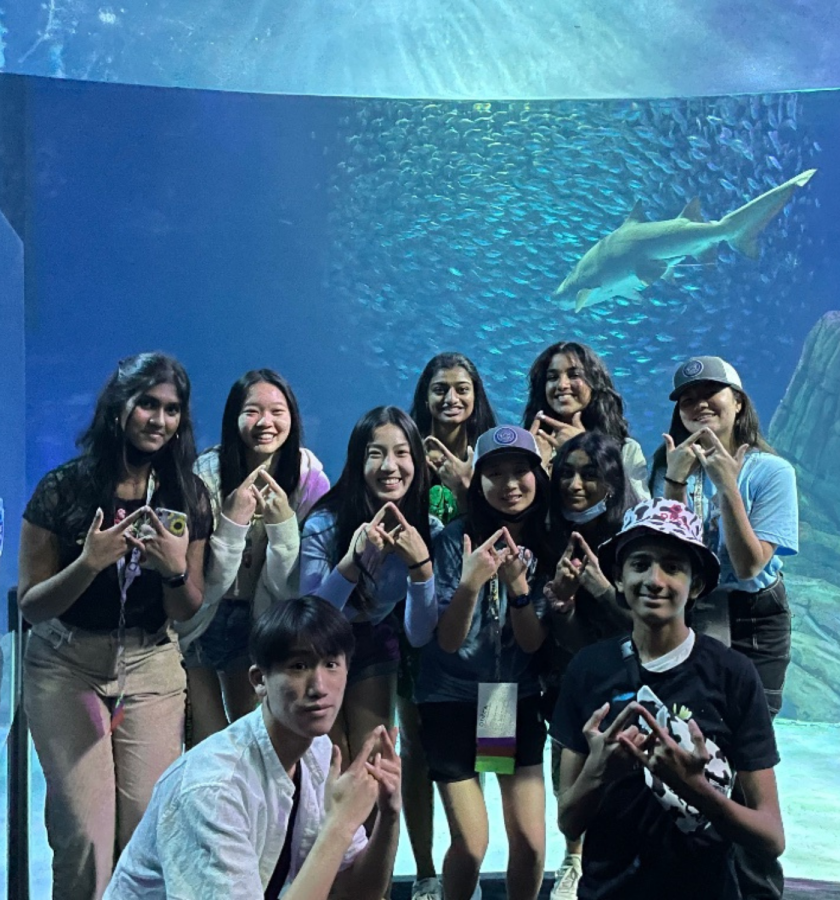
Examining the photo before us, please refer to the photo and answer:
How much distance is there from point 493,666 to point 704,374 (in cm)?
116

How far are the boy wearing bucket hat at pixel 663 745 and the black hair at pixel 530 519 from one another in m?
0.83

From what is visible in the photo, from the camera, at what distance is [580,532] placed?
3338mm

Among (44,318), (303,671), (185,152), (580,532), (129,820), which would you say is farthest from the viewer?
(185,152)

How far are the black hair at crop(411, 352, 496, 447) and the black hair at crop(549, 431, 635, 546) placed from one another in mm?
526

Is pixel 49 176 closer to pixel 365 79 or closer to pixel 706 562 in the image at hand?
pixel 365 79

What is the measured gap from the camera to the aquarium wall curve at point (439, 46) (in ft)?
25.0

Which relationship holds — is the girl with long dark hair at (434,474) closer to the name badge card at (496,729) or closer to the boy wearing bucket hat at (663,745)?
the name badge card at (496,729)

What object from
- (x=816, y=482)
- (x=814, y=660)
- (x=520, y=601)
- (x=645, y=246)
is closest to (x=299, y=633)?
(x=520, y=601)

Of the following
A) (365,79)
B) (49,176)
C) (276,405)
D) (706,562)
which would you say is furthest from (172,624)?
(49,176)

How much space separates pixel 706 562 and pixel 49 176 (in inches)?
421

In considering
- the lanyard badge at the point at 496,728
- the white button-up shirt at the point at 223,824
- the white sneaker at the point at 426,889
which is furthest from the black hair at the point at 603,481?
the white button-up shirt at the point at 223,824

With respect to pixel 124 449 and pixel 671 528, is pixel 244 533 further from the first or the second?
pixel 671 528

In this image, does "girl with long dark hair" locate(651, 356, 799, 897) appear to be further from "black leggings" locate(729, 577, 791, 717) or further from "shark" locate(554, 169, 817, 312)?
"shark" locate(554, 169, 817, 312)

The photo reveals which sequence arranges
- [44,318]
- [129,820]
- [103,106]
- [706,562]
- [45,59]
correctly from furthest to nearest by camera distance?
[44,318], [103,106], [45,59], [129,820], [706,562]
